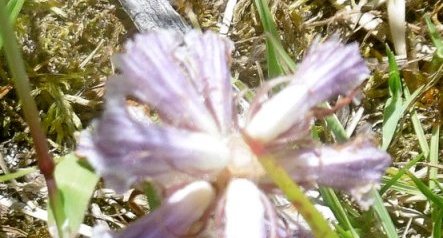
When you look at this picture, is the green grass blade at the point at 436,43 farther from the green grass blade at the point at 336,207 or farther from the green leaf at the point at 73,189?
the green leaf at the point at 73,189

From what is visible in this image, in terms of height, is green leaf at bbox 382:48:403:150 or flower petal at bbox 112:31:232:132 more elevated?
flower petal at bbox 112:31:232:132

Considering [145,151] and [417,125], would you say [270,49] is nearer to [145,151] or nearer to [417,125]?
[417,125]

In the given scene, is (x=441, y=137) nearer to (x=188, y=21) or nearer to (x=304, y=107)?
(x=188, y=21)

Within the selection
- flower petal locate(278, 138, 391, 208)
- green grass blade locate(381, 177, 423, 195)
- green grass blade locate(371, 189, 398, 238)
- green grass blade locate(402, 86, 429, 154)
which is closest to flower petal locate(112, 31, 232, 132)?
flower petal locate(278, 138, 391, 208)

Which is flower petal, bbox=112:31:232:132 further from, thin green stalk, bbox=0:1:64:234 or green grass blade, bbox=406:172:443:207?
green grass blade, bbox=406:172:443:207

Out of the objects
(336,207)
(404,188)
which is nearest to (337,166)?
(336,207)

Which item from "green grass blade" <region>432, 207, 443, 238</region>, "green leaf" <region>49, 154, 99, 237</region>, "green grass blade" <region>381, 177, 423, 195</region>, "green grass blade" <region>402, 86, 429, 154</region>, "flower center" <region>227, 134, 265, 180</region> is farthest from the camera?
"green grass blade" <region>402, 86, 429, 154</region>
